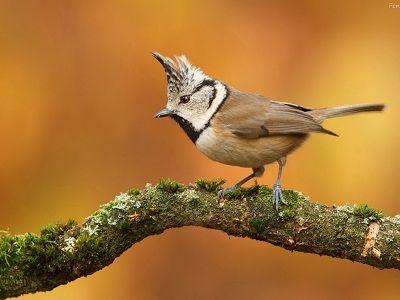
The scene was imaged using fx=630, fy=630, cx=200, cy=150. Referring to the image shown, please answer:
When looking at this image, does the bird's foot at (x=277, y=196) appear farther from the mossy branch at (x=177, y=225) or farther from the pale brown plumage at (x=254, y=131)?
the pale brown plumage at (x=254, y=131)

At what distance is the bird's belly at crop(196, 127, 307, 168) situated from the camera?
149 inches

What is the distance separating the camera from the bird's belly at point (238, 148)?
3.80 metres

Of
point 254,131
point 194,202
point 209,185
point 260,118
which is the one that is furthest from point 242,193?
point 260,118

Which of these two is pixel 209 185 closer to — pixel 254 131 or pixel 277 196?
pixel 277 196

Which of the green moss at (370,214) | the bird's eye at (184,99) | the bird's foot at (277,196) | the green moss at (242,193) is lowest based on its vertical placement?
the green moss at (370,214)

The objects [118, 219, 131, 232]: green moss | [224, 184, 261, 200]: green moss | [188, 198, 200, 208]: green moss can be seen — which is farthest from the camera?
[224, 184, 261, 200]: green moss

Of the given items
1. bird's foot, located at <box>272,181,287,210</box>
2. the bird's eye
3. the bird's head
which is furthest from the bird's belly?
bird's foot, located at <box>272,181,287,210</box>

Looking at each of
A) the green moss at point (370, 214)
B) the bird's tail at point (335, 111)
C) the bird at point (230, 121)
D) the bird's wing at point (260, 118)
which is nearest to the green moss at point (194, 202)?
the bird at point (230, 121)

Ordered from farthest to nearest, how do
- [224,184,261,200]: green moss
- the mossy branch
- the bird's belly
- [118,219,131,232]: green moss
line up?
the bird's belly
[224,184,261,200]: green moss
[118,219,131,232]: green moss
the mossy branch

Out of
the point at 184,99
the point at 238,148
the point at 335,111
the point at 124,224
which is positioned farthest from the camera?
the point at 335,111

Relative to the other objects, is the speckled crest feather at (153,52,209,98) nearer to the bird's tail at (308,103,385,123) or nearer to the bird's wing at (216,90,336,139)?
the bird's wing at (216,90,336,139)

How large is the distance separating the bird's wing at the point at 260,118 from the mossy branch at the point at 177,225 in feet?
2.11

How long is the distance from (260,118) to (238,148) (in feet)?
0.94

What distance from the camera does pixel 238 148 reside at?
3803mm
